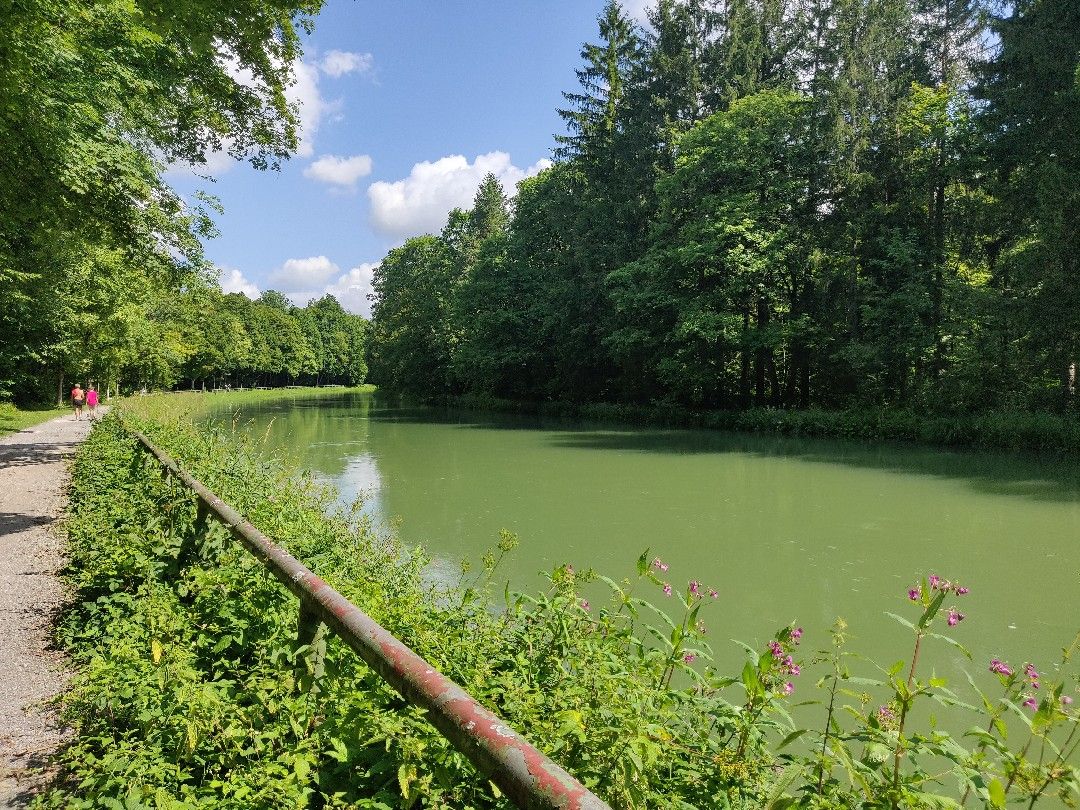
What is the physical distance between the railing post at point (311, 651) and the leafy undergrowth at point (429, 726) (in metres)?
0.04

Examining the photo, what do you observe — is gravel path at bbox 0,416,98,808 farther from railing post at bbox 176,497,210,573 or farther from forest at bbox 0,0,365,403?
forest at bbox 0,0,365,403

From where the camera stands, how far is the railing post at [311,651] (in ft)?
8.59

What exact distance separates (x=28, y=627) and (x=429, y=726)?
160 inches

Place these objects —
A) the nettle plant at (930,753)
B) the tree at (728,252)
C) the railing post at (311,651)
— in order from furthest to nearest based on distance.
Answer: the tree at (728,252) < the railing post at (311,651) < the nettle plant at (930,753)

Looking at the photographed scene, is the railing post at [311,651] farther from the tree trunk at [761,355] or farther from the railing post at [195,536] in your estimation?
the tree trunk at [761,355]

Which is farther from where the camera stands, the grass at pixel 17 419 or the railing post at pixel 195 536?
the grass at pixel 17 419

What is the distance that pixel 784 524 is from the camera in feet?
37.4

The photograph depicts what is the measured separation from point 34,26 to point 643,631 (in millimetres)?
8014

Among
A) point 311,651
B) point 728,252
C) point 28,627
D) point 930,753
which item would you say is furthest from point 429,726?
point 728,252

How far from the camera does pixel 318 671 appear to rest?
2645mm

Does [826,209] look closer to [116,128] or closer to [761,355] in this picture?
[761,355]

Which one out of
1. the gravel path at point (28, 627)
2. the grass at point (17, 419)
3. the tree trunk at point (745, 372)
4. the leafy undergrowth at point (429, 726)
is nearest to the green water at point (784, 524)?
the leafy undergrowth at point (429, 726)

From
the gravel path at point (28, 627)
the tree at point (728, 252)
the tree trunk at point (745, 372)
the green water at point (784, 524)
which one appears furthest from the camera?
the tree trunk at point (745, 372)

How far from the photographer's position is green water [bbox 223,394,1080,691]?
23.2 feet
